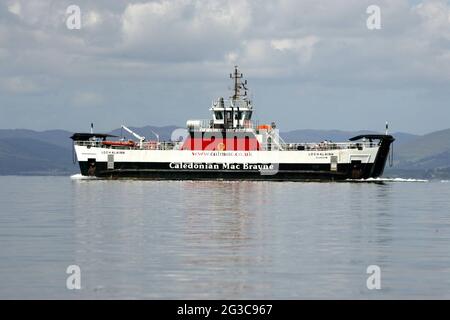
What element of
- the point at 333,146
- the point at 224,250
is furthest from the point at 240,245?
the point at 333,146

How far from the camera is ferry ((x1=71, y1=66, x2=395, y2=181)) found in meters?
117

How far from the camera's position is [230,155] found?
119 metres

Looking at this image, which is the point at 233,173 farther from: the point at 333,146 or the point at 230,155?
the point at 333,146

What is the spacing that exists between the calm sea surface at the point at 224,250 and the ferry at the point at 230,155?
143 ft

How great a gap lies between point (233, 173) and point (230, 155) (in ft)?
7.28

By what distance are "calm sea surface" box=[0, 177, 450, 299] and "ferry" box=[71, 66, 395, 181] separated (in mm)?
43699

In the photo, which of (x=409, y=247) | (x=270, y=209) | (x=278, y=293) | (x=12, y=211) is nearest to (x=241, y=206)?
(x=270, y=209)

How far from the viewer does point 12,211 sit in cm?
6856

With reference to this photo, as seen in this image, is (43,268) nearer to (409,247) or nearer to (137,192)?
(409,247)

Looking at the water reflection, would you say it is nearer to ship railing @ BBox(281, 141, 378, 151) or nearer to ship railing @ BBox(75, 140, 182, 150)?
ship railing @ BBox(281, 141, 378, 151)
